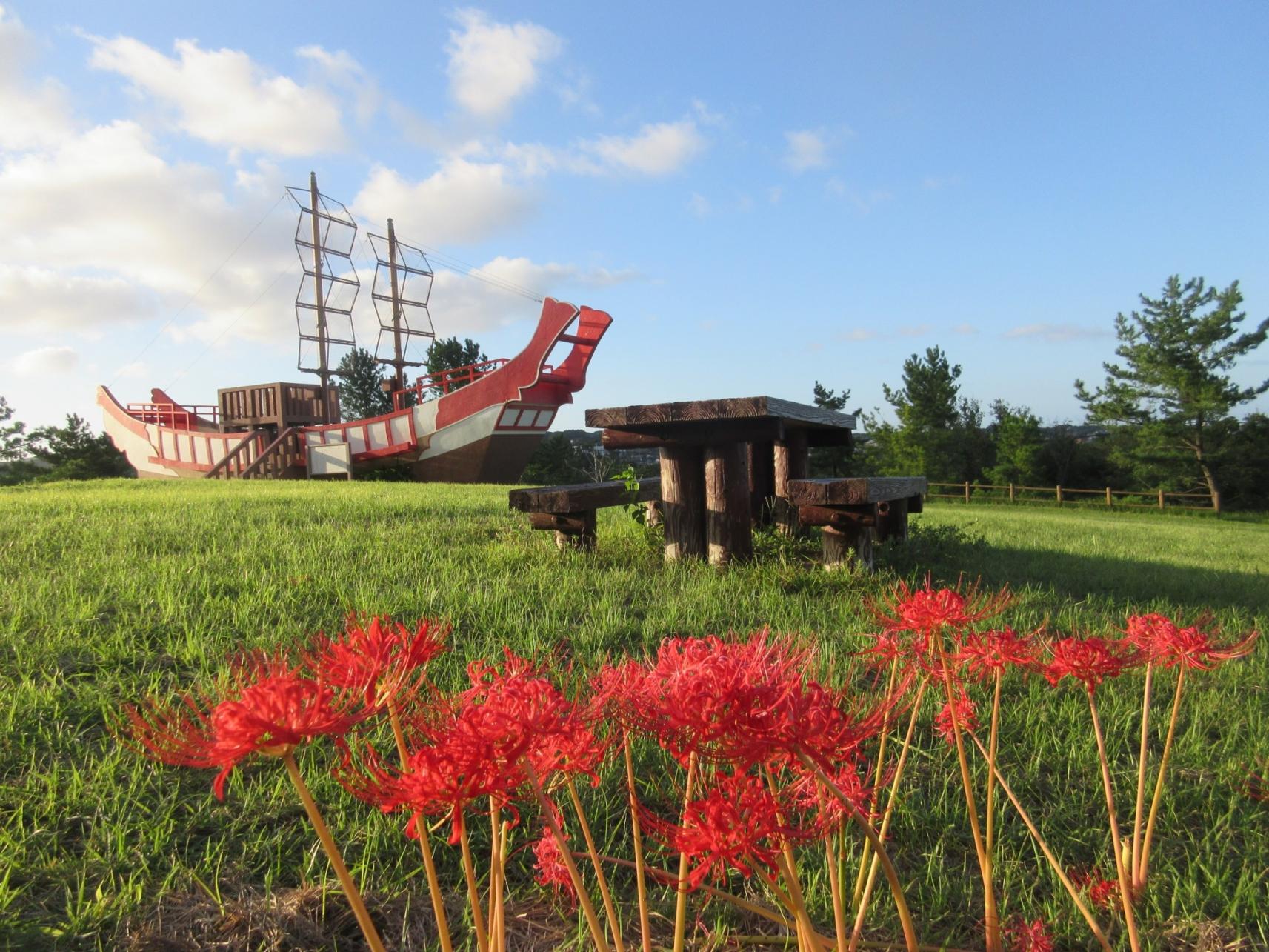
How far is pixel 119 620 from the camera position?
9.64 feet

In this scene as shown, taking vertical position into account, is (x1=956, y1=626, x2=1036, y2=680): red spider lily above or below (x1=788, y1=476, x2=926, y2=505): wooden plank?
below

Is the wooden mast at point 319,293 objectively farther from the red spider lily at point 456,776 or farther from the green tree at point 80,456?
the red spider lily at point 456,776

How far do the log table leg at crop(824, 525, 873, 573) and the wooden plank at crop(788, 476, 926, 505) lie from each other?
181 mm

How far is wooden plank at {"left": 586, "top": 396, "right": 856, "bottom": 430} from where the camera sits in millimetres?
4160

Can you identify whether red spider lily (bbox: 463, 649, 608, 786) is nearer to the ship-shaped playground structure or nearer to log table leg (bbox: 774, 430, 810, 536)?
log table leg (bbox: 774, 430, 810, 536)

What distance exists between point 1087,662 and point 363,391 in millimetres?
41352

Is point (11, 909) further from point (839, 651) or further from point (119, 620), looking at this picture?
point (839, 651)

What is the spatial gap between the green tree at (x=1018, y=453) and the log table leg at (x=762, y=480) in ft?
121

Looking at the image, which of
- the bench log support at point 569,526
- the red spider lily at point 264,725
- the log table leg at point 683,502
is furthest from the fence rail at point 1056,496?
the red spider lily at point 264,725

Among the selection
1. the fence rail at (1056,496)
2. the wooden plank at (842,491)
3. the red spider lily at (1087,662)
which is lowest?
the fence rail at (1056,496)

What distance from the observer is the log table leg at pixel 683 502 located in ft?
→ 15.5

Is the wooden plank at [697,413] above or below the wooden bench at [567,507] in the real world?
above

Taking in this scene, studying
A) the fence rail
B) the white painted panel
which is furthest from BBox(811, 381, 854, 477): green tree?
the white painted panel

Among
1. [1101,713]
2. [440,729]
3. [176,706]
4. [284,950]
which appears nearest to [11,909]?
[284,950]
